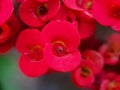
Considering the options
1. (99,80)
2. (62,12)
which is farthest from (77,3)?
(99,80)

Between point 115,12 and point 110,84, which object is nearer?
point 115,12

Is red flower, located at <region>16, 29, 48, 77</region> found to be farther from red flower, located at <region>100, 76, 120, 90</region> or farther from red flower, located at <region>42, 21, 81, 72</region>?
red flower, located at <region>100, 76, 120, 90</region>

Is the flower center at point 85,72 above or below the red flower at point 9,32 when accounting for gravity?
below

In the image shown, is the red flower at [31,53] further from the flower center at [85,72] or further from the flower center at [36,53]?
the flower center at [85,72]

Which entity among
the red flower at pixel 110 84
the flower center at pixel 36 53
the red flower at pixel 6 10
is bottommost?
the red flower at pixel 110 84

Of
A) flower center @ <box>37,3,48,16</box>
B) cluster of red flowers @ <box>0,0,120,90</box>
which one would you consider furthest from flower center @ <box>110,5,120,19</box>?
flower center @ <box>37,3,48,16</box>

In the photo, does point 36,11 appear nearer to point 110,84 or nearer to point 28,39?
point 28,39

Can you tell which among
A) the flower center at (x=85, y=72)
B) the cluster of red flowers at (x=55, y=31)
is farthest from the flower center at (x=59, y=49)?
the flower center at (x=85, y=72)

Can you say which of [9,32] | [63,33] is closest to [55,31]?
[63,33]
